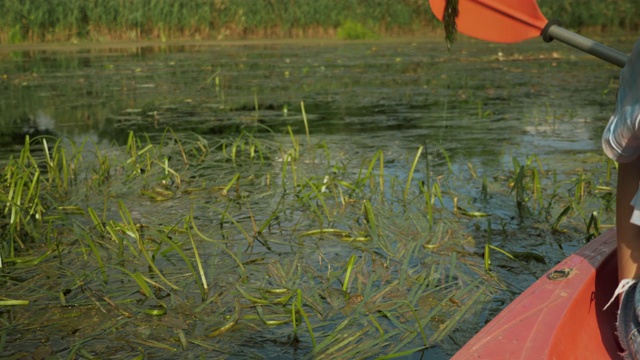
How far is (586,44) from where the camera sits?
1903 mm

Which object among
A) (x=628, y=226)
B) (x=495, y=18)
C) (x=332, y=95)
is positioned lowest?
(x=332, y=95)

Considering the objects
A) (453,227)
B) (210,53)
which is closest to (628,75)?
(453,227)

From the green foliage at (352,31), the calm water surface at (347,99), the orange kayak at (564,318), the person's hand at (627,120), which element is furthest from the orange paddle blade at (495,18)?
the green foliage at (352,31)

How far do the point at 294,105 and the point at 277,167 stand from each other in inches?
101

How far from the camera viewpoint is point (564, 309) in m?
1.42

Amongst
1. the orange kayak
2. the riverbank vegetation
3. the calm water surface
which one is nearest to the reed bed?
the calm water surface

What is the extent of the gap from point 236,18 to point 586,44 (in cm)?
1245

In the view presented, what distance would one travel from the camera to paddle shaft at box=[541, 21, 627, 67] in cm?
182

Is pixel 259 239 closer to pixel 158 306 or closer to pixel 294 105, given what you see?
pixel 158 306

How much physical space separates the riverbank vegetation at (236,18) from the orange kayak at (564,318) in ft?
39.7

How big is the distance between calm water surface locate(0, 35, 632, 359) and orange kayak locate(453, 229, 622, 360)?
1.69 feet

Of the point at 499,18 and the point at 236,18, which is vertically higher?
the point at 499,18

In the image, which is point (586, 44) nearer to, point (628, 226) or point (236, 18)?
point (628, 226)

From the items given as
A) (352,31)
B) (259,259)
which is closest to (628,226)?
(259,259)
